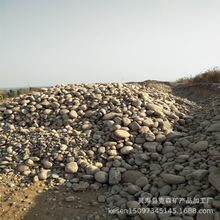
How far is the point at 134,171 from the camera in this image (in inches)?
139

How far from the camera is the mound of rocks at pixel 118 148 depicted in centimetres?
272

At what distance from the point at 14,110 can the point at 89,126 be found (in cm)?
253

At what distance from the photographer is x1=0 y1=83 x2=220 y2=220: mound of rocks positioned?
272 cm

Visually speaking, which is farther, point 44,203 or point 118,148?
point 118,148

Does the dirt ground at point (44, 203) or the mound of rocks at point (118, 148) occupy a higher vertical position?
the mound of rocks at point (118, 148)

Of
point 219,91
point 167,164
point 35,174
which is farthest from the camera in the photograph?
point 219,91

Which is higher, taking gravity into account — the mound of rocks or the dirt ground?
the mound of rocks

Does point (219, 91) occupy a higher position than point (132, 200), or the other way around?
point (219, 91)

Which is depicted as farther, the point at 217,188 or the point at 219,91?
the point at 219,91

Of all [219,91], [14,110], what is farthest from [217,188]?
[219,91]

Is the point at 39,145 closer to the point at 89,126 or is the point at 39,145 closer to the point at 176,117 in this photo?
the point at 89,126

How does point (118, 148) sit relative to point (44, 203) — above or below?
above

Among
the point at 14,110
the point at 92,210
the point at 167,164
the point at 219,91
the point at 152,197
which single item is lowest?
the point at 92,210

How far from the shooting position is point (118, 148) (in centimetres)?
409
